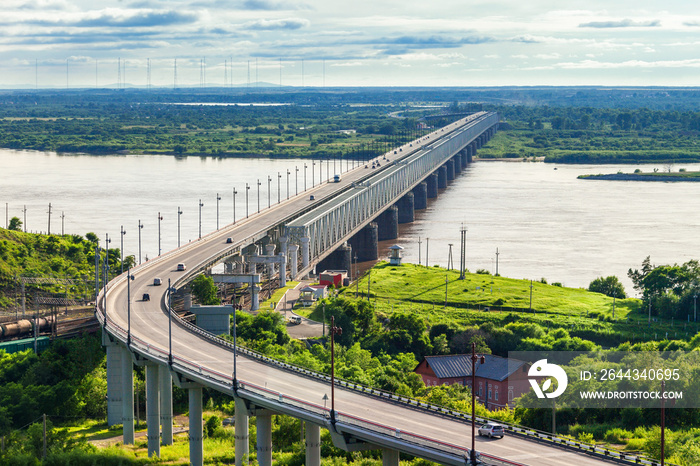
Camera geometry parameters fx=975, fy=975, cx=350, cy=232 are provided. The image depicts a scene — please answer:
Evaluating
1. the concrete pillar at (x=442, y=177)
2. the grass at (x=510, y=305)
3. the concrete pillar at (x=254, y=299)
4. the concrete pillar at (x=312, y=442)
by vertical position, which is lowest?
the grass at (x=510, y=305)

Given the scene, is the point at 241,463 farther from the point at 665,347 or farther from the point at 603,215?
the point at 603,215

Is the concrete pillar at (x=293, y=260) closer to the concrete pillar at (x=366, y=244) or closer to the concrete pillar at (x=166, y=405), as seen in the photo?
the concrete pillar at (x=366, y=244)

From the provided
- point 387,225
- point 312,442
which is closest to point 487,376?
point 312,442

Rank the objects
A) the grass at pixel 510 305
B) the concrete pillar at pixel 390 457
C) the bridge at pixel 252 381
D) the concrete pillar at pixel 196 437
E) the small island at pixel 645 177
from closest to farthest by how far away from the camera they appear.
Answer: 1. the bridge at pixel 252 381
2. the concrete pillar at pixel 390 457
3. the concrete pillar at pixel 196 437
4. the grass at pixel 510 305
5. the small island at pixel 645 177

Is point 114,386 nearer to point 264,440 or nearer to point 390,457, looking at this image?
point 264,440

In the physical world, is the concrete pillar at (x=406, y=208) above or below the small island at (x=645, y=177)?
below

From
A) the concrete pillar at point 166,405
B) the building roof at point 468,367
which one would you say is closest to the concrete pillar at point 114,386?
the concrete pillar at point 166,405

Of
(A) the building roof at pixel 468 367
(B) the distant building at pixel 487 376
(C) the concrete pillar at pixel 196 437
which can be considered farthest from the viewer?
(A) the building roof at pixel 468 367
